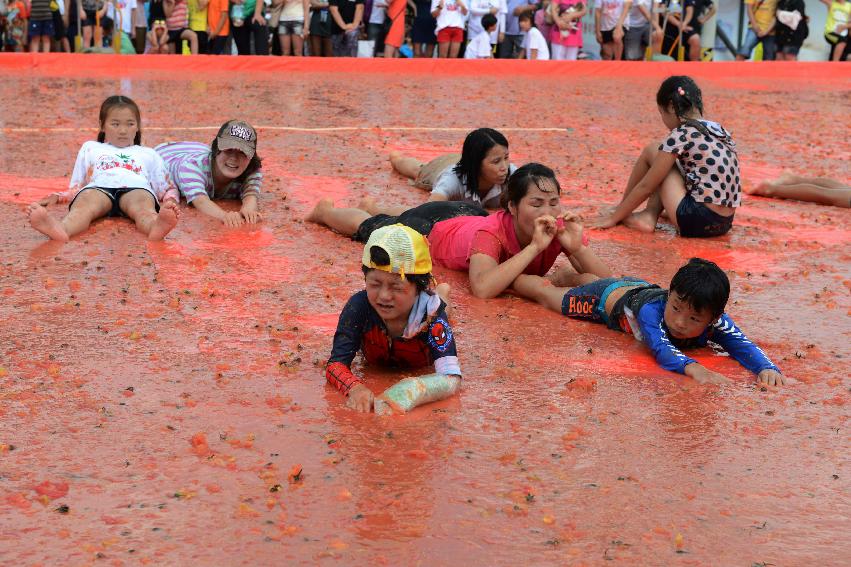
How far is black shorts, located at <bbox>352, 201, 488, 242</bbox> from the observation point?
6.75m

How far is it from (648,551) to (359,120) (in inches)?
344

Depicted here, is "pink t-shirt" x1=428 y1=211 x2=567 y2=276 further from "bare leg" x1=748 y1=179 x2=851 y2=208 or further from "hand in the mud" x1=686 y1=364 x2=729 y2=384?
"bare leg" x1=748 y1=179 x2=851 y2=208

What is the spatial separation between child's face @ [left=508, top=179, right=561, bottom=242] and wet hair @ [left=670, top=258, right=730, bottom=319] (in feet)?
3.68

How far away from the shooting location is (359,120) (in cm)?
1170

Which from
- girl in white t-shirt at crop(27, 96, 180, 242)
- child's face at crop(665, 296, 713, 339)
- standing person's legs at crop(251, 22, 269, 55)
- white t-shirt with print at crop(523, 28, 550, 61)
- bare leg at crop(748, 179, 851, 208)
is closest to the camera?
child's face at crop(665, 296, 713, 339)

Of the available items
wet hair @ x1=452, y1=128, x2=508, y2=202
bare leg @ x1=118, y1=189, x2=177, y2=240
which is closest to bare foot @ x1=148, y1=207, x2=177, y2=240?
bare leg @ x1=118, y1=189, x2=177, y2=240

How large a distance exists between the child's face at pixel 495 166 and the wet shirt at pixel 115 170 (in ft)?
6.32

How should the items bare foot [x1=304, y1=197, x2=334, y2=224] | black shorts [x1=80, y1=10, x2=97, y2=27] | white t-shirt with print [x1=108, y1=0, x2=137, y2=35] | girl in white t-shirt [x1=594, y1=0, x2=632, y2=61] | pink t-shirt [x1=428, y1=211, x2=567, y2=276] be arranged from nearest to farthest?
pink t-shirt [x1=428, y1=211, x2=567, y2=276] → bare foot [x1=304, y1=197, x2=334, y2=224] → black shorts [x1=80, y1=10, x2=97, y2=27] → white t-shirt with print [x1=108, y1=0, x2=137, y2=35] → girl in white t-shirt [x1=594, y1=0, x2=632, y2=61]

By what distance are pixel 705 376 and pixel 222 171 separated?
3961mm

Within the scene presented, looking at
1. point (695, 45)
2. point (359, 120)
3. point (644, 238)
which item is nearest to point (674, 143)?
point (644, 238)

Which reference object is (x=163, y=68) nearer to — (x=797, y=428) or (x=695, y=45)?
(x=695, y=45)

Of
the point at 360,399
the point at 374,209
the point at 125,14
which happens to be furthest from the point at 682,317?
the point at 125,14

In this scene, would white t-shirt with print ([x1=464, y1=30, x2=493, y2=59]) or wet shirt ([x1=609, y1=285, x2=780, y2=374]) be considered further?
white t-shirt with print ([x1=464, y1=30, x2=493, y2=59])

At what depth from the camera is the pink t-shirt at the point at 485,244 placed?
6.13 m
